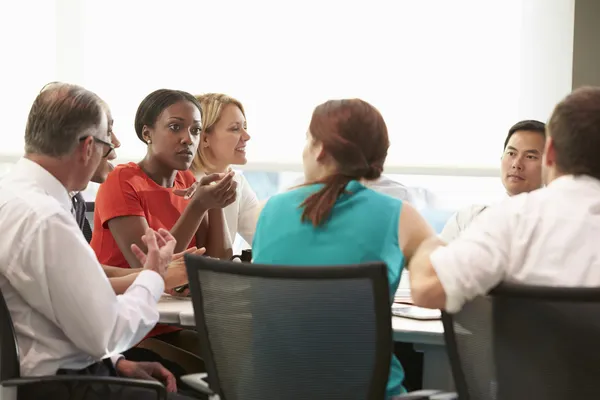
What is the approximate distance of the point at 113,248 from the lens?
2947 millimetres

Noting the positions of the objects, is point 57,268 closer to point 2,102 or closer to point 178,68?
point 178,68

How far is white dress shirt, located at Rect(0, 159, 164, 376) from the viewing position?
1.84 metres

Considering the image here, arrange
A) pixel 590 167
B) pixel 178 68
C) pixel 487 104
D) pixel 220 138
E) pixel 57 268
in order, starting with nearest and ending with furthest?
pixel 590 167 < pixel 57 268 < pixel 220 138 < pixel 487 104 < pixel 178 68

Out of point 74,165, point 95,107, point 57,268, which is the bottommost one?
point 57,268

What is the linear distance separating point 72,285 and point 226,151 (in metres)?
1.89

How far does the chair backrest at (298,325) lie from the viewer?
5.34 feet

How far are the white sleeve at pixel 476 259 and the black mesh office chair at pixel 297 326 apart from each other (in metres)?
0.13

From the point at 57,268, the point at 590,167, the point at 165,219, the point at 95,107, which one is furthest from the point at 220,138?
the point at 590,167

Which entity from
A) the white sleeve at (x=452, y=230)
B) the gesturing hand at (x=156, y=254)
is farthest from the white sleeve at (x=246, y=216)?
the gesturing hand at (x=156, y=254)

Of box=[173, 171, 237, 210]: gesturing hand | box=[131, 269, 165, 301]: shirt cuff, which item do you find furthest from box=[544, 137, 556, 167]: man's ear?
box=[173, 171, 237, 210]: gesturing hand

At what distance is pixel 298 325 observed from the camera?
1.68 meters

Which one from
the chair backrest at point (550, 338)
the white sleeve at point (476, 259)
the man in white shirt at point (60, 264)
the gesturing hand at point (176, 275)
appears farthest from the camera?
the gesturing hand at point (176, 275)

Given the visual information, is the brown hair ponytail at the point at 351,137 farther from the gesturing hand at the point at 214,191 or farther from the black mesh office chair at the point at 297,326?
the gesturing hand at the point at 214,191

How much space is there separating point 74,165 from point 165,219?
102 centimetres
